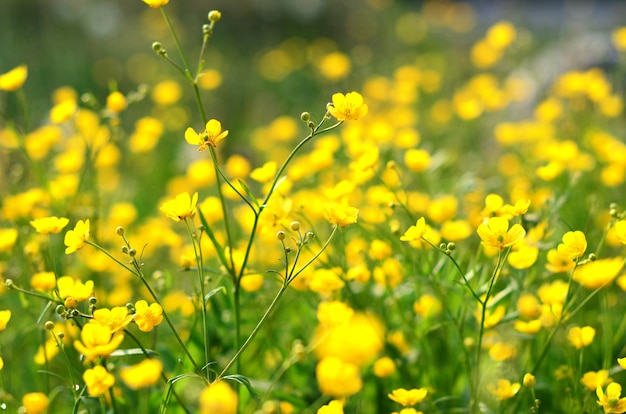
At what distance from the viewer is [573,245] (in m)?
1.41

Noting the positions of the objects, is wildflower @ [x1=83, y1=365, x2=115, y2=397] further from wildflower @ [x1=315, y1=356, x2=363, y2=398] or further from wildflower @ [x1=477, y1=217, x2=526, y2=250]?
wildflower @ [x1=477, y1=217, x2=526, y2=250]

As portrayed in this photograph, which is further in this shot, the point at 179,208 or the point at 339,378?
the point at 179,208

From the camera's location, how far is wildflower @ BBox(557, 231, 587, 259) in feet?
4.57

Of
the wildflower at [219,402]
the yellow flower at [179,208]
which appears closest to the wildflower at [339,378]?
the wildflower at [219,402]

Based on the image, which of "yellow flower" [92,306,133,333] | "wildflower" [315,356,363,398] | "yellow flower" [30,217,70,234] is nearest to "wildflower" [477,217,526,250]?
"wildflower" [315,356,363,398]

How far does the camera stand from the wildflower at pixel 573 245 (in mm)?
1394

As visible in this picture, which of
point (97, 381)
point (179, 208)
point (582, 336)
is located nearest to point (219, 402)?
point (97, 381)

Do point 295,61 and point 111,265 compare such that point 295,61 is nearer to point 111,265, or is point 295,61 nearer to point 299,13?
point 299,13

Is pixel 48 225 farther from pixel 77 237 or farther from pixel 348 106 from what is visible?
pixel 348 106

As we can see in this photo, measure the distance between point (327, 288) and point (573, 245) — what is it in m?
0.53

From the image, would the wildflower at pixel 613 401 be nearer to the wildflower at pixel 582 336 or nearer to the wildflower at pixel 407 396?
the wildflower at pixel 582 336

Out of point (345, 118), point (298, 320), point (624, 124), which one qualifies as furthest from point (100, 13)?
point (345, 118)

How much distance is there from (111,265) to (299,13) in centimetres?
564

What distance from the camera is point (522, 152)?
3061mm
